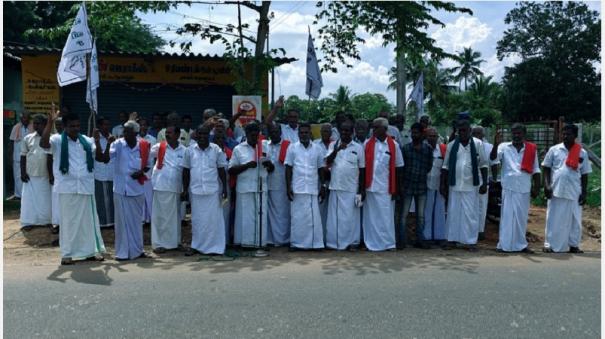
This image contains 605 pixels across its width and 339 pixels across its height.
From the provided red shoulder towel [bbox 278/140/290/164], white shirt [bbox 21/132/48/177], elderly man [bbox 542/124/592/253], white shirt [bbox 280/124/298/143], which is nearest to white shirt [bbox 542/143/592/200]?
elderly man [bbox 542/124/592/253]

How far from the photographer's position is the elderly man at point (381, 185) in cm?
→ 777

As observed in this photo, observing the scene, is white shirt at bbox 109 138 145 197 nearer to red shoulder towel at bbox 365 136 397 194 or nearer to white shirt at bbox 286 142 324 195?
white shirt at bbox 286 142 324 195

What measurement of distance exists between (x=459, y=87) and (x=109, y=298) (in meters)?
51.0

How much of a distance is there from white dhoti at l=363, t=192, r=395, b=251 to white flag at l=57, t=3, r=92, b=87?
163 inches

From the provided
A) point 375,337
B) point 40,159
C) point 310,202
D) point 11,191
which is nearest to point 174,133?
point 310,202

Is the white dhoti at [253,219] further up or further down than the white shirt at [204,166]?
further down

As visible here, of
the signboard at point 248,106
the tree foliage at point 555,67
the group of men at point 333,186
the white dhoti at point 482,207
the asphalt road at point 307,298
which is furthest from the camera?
the tree foliage at point 555,67

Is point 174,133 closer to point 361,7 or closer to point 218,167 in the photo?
point 218,167

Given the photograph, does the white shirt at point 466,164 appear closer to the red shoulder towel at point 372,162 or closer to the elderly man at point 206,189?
the red shoulder towel at point 372,162

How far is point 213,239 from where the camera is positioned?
295 inches

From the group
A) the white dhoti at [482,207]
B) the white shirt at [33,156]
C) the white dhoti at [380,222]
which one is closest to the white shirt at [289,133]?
the white dhoti at [380,222]

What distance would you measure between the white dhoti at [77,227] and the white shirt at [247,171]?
6.01ft

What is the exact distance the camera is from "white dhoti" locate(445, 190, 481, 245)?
7969 millimetres

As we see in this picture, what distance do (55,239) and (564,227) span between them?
270 inches
